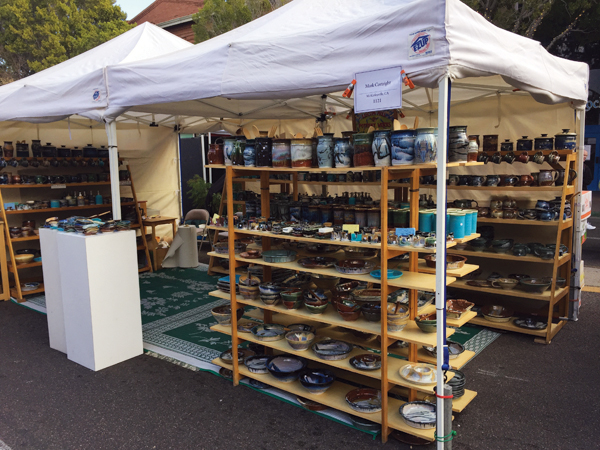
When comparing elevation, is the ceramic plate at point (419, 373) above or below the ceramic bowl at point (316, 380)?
above

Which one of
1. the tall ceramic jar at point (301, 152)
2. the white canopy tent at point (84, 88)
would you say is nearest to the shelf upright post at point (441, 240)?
the tall ceramic jar at point (301, 152)

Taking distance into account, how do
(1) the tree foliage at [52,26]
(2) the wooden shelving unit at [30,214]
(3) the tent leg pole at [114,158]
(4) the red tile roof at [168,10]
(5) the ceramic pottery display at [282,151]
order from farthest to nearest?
(4) the red tile roof at [168,10] → (1) the tree foliage at [52,26] → (2) the wooden shelving unit at [30,214] → (3) the tent leg pole at [114,158] → (5) the ceramic pottery display at [282,151]

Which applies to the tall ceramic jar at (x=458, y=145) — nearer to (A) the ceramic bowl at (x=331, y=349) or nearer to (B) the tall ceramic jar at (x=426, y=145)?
(B) the tall ceramic jar at (x=426, y=145)

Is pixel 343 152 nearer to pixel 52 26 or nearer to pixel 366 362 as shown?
pixel 366 362

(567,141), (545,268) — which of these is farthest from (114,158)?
(545,268)

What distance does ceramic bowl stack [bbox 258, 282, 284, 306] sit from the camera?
10.7ft

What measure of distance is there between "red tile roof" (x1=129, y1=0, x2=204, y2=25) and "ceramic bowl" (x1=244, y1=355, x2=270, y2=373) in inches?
634

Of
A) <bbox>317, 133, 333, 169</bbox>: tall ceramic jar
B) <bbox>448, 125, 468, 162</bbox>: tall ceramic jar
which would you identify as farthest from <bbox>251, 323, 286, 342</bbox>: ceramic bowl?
<bbox>448, 125, 468, 162</bbox>: tall ceramic jar

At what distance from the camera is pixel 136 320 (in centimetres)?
392

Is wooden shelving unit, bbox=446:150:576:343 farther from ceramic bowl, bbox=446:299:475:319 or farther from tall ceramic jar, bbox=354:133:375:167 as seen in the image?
tall ceramic jar, bbox=354:133:375:167

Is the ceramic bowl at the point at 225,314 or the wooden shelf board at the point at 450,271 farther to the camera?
the ceramic bowl at the point at 225,314

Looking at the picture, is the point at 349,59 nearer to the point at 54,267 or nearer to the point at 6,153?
the point at 54,267

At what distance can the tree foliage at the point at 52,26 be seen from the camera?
1593 centimetres

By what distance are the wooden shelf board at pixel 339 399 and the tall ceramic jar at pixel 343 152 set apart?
1507 mm
